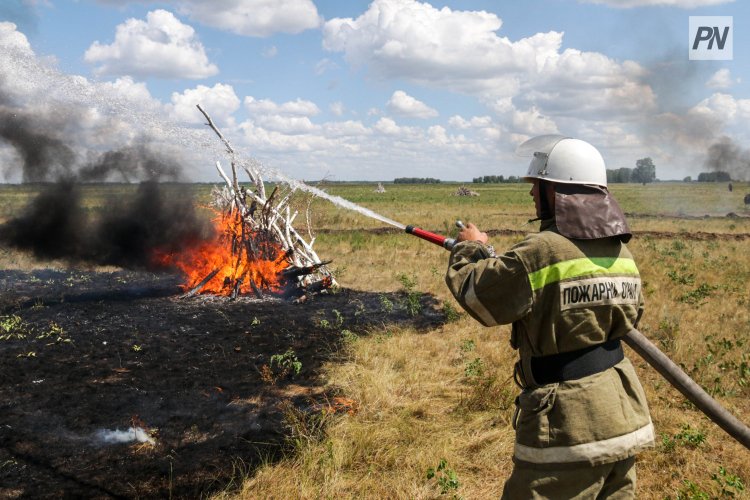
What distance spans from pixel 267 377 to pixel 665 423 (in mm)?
3869

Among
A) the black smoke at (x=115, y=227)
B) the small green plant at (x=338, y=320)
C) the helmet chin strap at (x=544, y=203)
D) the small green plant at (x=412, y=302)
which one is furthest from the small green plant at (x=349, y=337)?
the helmet chin strap at (x=544, y=203)

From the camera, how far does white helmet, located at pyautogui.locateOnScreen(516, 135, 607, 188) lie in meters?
2.42

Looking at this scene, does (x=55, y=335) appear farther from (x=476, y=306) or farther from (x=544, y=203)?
(x=544, y=203)

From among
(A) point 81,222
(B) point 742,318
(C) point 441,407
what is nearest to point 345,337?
(C) point 441,407

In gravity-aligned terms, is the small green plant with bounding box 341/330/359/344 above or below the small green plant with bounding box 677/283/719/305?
below

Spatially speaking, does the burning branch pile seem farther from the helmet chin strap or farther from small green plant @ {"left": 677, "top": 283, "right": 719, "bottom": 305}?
the helmet chin strap

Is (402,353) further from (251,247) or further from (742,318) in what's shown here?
(742,318)

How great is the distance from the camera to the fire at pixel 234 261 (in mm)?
9727

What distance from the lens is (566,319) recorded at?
224 cm

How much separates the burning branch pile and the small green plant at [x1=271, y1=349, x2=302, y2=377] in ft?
11.2

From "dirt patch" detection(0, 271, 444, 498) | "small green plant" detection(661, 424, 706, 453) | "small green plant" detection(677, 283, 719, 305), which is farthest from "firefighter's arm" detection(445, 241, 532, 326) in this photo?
"small green plant" detection(677, 283, 719, 305)

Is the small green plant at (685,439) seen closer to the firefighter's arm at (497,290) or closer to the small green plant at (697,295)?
the firefighter's arm at (497,290)

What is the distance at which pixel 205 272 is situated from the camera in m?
10.1

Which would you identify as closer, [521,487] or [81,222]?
[521,487]
